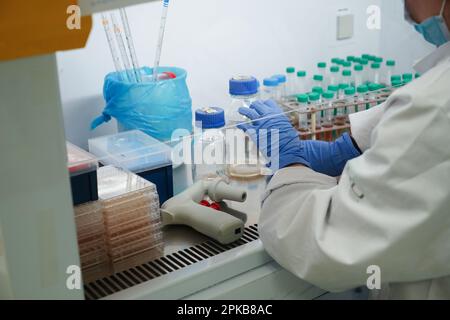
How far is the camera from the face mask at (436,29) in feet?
3.42

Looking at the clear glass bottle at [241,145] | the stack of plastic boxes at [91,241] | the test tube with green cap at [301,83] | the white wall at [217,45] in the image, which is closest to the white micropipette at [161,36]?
the white wall at [217,45]

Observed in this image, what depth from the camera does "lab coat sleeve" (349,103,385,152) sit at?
133 cm

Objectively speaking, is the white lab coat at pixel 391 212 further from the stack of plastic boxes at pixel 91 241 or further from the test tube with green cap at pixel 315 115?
the test tube with green cap at pixel 315 115

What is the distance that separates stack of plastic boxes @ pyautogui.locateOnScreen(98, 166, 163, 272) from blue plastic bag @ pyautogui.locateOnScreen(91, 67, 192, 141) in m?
0.44

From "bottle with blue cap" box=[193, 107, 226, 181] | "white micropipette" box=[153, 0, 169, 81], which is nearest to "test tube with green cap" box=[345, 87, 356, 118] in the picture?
"bottle with blue cap" box=[193, 107, 226, 181]

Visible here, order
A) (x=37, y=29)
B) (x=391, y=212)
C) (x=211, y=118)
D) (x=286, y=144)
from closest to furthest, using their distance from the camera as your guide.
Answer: (x=37, y=29)
(x=391, y=212)
(x=286, y=144)
(x=211, y=118)

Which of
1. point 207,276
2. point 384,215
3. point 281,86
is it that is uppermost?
point 281,86

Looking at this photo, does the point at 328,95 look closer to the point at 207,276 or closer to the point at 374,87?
the point at 374,87

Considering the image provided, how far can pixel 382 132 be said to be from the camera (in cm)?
95

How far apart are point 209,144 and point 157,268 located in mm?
460

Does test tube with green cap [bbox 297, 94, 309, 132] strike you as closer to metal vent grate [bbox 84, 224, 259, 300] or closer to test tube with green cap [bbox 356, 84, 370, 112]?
test tube with green cap [bbox 356, 84, 370, 112]

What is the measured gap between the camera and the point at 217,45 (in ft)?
6.34

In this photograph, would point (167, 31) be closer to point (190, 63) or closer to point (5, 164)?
point (190, 63)

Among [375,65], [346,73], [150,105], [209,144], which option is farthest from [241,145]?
[375,65]
